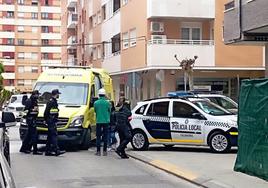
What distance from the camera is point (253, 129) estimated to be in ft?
38.7

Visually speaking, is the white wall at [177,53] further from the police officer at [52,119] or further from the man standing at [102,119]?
the police officer at [52,119]

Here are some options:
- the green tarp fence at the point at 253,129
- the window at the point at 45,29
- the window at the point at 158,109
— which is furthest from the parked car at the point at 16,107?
the window at the point at 45,29

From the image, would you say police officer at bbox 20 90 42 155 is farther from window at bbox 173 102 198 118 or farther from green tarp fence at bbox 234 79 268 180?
green tarp fence at bbox 234 79 268 180

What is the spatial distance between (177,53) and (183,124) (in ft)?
49.0

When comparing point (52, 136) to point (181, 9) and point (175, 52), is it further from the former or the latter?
point (181, 9)

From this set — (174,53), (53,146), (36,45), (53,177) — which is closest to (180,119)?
(53,146)

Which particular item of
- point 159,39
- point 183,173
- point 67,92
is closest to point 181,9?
point 159,39

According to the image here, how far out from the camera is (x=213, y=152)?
55.1ft

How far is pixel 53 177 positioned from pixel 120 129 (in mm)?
4076

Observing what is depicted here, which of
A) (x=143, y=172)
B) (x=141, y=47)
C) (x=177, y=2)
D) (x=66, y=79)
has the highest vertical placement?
(x=177, y=2)

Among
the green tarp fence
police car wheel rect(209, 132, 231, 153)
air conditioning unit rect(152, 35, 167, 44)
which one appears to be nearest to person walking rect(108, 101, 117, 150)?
police car wheel rect(209, 132, 231, 153)

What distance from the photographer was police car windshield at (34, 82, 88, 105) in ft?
62.0

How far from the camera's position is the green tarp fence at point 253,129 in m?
11.3

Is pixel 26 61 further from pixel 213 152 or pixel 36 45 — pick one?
pixel 213 152
